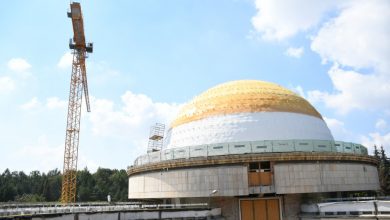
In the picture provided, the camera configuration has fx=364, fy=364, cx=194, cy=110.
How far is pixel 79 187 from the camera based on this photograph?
290ft

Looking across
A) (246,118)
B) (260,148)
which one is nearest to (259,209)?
(260,148)

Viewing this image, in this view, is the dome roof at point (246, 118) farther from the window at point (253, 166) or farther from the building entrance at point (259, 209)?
the building entrance at point (259, 209)

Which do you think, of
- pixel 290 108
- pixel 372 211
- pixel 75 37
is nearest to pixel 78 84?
pixel 75 37

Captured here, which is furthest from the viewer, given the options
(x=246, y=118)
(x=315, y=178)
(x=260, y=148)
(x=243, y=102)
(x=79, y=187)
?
(x=79, y=187)

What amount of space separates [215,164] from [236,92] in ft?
28.4

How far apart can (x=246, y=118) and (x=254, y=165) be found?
4887mm

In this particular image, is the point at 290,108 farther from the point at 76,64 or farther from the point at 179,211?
the point at 76,64

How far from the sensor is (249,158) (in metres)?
25.0

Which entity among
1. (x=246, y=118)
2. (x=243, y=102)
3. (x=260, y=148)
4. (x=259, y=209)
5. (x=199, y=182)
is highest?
(x=243, y=102)

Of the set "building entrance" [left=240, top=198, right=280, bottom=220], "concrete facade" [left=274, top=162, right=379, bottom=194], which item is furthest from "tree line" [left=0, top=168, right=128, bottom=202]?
"concrete facade" [left=274, top=162, right=379, bottom=194]

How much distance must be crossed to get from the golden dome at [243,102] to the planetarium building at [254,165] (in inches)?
4.1

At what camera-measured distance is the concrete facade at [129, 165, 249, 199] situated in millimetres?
24812

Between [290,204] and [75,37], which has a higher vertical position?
[75,37]

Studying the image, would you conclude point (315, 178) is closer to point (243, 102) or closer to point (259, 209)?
point (259, 209)
